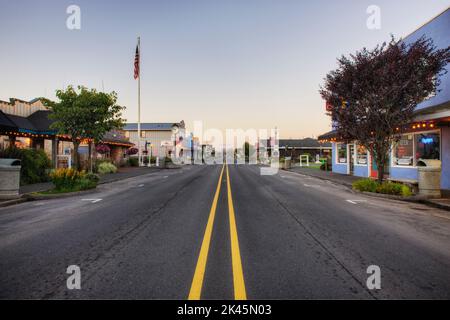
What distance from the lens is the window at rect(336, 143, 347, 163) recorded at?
24.6 meters

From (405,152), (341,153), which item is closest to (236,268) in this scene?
(405,152)

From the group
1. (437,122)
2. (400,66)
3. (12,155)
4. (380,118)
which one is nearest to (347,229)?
(380,118)

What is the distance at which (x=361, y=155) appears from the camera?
21.5 metres

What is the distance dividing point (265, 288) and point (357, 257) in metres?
2.04

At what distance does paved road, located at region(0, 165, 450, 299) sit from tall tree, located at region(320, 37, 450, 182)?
18.2ft

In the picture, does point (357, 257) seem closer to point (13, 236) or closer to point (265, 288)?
point (265, 288)

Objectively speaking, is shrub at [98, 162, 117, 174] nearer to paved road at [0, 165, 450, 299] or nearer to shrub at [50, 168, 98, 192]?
shrub at [50, 168, 98, 192]

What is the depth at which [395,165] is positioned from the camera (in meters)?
17.1

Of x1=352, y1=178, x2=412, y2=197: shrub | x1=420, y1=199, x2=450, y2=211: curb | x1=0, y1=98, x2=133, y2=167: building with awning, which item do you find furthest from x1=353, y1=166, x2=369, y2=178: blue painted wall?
x1=0, y1=98, x2=133, y2=167: building with awning

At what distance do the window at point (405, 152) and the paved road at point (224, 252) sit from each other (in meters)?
9.96

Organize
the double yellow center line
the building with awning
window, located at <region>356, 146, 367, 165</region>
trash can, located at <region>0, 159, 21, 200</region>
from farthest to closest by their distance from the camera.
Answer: window, located at <region>356, 146, 367, 165</region>, the building with awning, trash can, located at <region>0, 159, 21, 200</region>, the double yellow center line

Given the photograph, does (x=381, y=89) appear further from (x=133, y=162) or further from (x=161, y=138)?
(x=161, y=138)

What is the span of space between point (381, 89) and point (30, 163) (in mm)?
19912

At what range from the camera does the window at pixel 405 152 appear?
1603 cm
